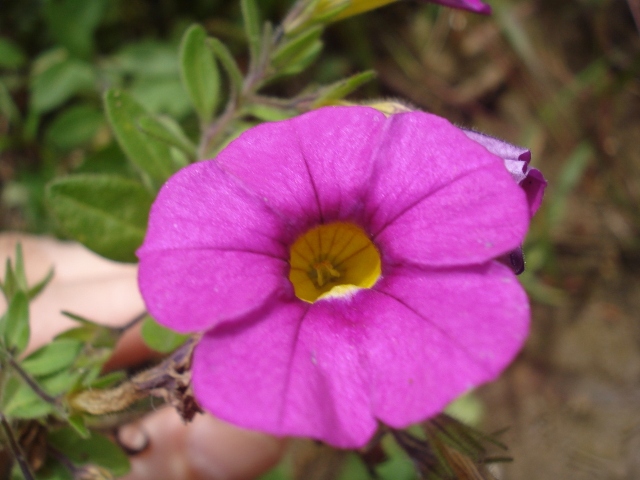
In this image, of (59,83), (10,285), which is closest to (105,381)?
(10,285)

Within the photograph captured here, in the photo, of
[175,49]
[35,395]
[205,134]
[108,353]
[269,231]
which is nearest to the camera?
[269,231]

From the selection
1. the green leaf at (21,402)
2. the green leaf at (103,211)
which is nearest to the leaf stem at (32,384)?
the green leaf at (21,402)

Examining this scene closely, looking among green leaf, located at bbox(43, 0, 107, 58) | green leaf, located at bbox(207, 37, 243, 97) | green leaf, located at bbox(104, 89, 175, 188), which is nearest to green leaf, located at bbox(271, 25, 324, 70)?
green leaf, located at bbox(207, 37, 243, 97)

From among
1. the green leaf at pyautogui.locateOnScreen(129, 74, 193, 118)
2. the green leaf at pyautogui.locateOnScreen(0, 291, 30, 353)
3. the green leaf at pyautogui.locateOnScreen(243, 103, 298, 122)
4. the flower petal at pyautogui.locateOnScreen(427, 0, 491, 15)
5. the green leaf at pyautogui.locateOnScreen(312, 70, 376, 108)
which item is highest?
the flower petal at pyautogui.locateOnScreen(427, 0, 491, 15)

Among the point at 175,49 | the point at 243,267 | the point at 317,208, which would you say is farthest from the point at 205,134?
the point at 175,49

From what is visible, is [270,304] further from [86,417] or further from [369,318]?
[86,417]

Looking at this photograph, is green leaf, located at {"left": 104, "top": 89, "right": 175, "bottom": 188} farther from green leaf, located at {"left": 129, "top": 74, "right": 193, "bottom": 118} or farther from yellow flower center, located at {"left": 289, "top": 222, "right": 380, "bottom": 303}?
green leaf, located at {"left": 129, "top": 74, "right": 193, "bottom": 118}
